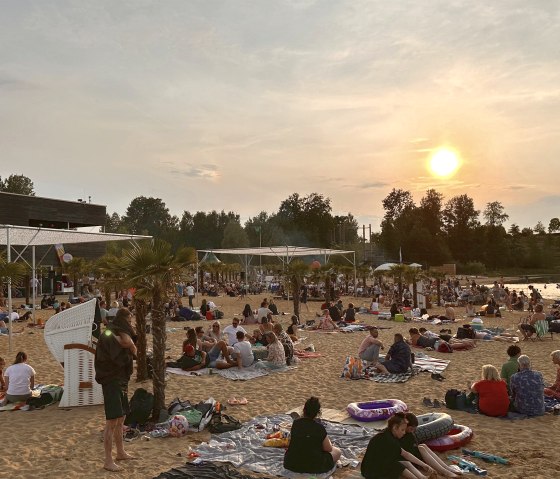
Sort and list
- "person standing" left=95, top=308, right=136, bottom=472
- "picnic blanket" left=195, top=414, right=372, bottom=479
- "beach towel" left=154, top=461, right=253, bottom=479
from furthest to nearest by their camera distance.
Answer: "picnic blanket" left=195, top=414, right=372, bottom=479
"person standing" left=95, top=308, right=136, bottom=472
"beach towel" left=154, top=461, right=253, bottom=479

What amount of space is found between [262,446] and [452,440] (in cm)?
244

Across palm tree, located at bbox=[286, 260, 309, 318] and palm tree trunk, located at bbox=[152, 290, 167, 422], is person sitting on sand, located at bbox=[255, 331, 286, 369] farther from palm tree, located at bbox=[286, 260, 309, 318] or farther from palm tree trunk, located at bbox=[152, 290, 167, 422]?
palm tree, located at bbox=[286, 260, 309, 318]

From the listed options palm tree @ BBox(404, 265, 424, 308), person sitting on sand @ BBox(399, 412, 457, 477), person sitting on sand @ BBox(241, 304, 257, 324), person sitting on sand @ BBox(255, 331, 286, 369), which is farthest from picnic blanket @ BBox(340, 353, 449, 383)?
palm tree @ BBox(404, 265, 424, 308)

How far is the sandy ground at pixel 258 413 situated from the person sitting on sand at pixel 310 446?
35 cm

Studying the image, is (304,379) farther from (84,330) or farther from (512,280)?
(512,280)

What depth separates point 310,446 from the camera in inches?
220

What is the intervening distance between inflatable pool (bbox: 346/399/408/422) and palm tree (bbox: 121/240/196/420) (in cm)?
298

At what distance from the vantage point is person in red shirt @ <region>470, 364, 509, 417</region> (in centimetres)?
780

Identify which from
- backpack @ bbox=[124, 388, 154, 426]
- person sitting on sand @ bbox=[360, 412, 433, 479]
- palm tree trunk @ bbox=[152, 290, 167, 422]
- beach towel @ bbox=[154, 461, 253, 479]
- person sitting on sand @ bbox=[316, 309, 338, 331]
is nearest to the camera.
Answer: person sitting on sand @ bbox=[360, 412, 433, 479]

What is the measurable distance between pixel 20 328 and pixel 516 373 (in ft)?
56.8

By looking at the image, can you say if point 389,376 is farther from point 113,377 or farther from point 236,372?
point 113,377

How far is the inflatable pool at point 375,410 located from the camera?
300 inches

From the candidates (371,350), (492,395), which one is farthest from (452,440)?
(371,350)

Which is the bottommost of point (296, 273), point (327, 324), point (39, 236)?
point (327, 324)
